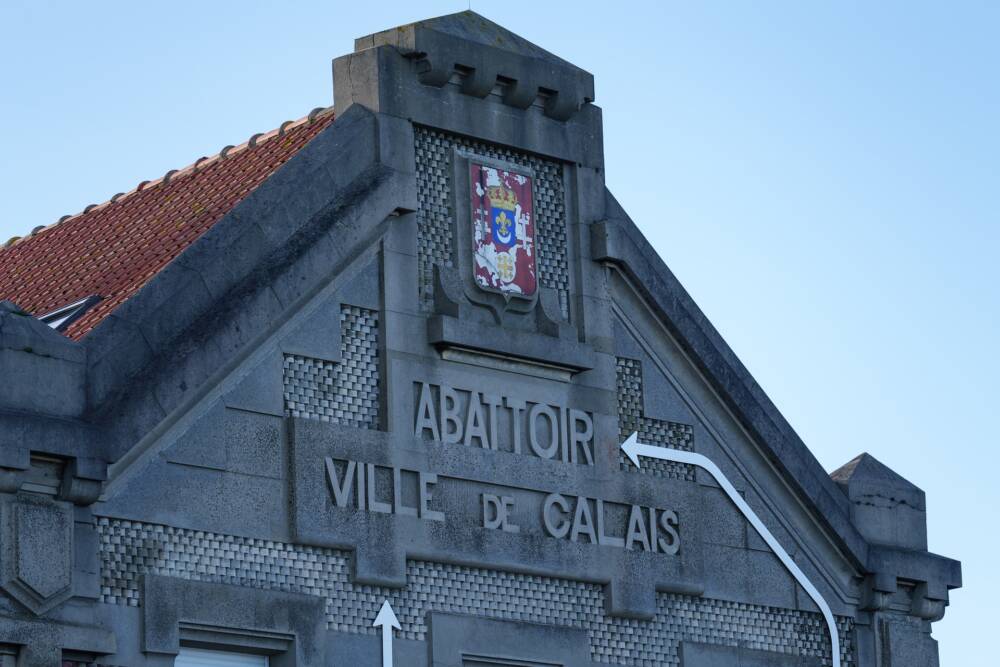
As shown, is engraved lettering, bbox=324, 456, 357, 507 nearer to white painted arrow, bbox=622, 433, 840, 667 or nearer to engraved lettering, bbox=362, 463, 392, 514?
engraved lettering, bbox=362, 463, 392, 514

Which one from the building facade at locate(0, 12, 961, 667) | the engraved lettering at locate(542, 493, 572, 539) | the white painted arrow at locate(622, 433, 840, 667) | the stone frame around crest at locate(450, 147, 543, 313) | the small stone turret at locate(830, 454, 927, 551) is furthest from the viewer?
the small stone turret at locate(830, 454, 927, 551)

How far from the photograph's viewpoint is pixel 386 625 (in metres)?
28.0

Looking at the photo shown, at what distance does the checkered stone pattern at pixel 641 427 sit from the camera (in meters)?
30.8

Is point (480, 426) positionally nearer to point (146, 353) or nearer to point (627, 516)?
point (627, 516)

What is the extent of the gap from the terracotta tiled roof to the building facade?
7 centimetres

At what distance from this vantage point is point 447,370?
29203 mm

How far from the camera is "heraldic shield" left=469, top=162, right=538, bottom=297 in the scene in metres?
29.9

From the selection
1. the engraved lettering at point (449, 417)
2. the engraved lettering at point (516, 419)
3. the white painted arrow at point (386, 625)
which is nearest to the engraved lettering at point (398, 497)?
the engraved lettering at point (449, 417)

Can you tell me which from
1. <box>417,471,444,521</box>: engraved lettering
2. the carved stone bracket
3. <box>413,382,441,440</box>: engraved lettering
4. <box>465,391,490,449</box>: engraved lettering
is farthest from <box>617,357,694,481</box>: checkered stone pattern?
the carved stone bracket

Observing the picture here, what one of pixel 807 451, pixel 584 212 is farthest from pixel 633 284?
pixel 807 451

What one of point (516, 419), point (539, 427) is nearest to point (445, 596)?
point (516, 419)

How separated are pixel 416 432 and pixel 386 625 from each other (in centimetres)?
194

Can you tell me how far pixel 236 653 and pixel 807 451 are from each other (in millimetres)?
8021

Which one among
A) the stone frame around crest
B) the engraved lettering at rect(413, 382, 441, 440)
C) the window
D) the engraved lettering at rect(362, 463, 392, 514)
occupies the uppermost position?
the stone frame around crest
